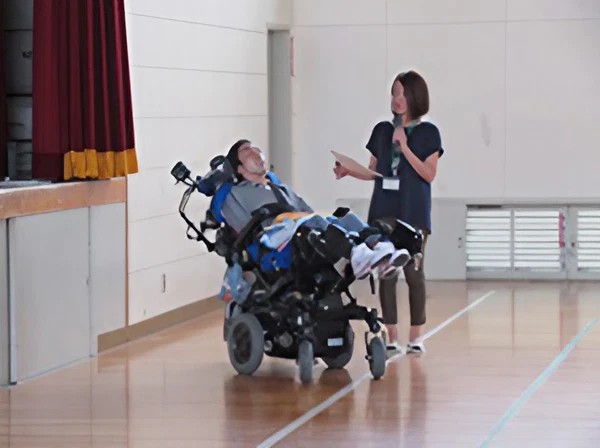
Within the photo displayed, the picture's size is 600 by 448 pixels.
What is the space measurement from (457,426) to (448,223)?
6.15 m

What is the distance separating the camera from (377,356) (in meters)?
7.58

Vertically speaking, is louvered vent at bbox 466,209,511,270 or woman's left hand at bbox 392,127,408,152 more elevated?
woman's left hand at bbox 392,127,408,152

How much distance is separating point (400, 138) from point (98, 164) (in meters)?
1.69

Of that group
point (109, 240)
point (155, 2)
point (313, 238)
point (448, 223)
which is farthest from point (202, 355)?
point (448, 223)

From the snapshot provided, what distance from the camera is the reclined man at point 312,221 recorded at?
732cm

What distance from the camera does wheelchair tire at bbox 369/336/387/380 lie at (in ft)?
24.8

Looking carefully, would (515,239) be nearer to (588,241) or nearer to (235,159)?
(588,241)

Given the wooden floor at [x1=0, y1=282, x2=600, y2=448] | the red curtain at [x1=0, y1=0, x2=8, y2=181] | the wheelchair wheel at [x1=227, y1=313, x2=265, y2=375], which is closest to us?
the wooden floor at [x1=0, y1=282, x2=600, y2=448]

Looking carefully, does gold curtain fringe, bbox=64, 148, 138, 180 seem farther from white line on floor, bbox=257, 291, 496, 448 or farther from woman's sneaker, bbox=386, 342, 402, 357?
white line on floor, bbox=257, 291, 496, 448

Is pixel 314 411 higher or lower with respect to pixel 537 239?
lower

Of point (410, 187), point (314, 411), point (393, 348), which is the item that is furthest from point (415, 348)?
point (314, 411)

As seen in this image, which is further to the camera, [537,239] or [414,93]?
[537,239]

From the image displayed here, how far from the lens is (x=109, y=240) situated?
8.93 m

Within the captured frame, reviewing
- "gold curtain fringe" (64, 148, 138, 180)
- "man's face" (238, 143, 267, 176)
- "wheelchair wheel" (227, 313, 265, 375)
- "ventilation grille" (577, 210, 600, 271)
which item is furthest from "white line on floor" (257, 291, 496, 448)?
"ventilation grille" (577, 210, 600, 271)
